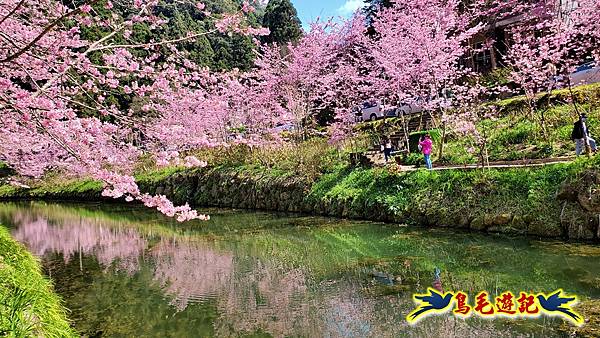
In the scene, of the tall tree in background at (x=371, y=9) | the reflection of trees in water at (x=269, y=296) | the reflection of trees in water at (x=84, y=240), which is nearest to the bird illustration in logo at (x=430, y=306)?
the reflection of trees in water at (x=269, y=296)

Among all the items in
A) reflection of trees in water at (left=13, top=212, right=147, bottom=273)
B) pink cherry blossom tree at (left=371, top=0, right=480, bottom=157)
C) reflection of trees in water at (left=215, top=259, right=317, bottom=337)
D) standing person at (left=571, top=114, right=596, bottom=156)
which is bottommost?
reflection of trees in water at (left=215, top=259, right=317, bottom=337)

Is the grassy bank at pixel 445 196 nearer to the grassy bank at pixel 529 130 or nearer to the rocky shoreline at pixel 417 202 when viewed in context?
the rocky shoreline at pixel 417 202

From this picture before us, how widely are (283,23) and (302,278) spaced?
28.7 m

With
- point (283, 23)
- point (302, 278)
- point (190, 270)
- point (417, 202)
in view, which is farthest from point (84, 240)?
point (283, 23)

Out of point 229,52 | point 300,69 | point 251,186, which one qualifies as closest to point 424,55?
point 300,69

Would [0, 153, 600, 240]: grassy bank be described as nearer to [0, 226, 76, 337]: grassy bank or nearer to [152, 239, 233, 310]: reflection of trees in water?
[152, 239, 233, 310]: reflection of trees in water

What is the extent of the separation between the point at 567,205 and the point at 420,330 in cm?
490

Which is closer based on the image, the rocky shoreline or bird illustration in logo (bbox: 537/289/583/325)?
bird illustration in logo (bbox: 537/289/583/325)

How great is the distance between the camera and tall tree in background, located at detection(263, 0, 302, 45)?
32.5m

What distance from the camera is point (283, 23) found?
109ft

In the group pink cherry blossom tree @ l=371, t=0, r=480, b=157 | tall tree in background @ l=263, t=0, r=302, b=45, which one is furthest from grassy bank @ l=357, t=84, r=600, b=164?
tall tree in background @ l=263, t=0, r=302, b=45

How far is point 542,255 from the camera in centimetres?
732

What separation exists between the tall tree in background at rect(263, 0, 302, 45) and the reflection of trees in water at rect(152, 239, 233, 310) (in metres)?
23.2

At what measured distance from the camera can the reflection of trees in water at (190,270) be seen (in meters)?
7.37
